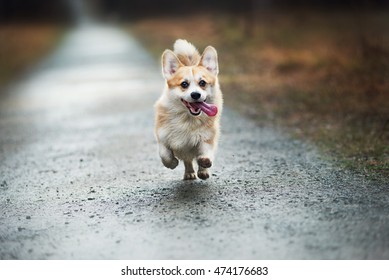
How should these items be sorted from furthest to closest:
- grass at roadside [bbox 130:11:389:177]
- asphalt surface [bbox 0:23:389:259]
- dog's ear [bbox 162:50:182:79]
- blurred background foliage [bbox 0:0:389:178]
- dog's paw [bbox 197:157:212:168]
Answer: blurred background foliage [bbox 0:0:389:178] < grass at roadside [bbox 130:11:389:177] < dog's ear [bbox 162:50:182:79] < dog's paw [bbox 197:157:212:168] < asphalt surface [bbox 0:23:389:259]

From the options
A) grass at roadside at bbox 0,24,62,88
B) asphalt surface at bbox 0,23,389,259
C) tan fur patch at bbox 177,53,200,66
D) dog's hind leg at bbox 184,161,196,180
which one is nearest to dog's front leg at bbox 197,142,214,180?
asphalt surface at bbox 0,23,389,259

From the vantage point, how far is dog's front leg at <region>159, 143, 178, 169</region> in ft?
20.0

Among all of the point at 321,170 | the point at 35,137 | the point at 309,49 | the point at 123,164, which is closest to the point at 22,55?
the point at 309,49

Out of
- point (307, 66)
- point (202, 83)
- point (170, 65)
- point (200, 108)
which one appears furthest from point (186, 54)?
point (307, 66)

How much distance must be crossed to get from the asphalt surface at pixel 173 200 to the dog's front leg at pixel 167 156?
Result: 0.94ft

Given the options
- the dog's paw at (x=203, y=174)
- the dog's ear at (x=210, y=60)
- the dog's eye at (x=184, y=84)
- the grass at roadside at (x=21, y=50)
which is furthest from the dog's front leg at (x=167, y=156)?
the grass at roadside at (x=21, y=50)

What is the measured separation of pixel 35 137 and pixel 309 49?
1186 centimetres

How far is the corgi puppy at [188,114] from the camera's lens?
5.88 metres

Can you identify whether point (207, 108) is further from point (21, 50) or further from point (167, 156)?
point (21, 50)

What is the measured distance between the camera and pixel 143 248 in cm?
449

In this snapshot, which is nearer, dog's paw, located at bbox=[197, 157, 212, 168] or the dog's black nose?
the dog's black nose

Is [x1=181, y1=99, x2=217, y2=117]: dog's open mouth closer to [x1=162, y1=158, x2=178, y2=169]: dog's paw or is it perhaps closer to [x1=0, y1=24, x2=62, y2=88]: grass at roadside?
[x1=162, y1=158, x2=178, y2=169]: dog's paw

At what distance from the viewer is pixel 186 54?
6.41 m

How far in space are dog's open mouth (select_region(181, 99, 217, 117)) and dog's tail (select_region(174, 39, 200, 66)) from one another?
25.9 inches
